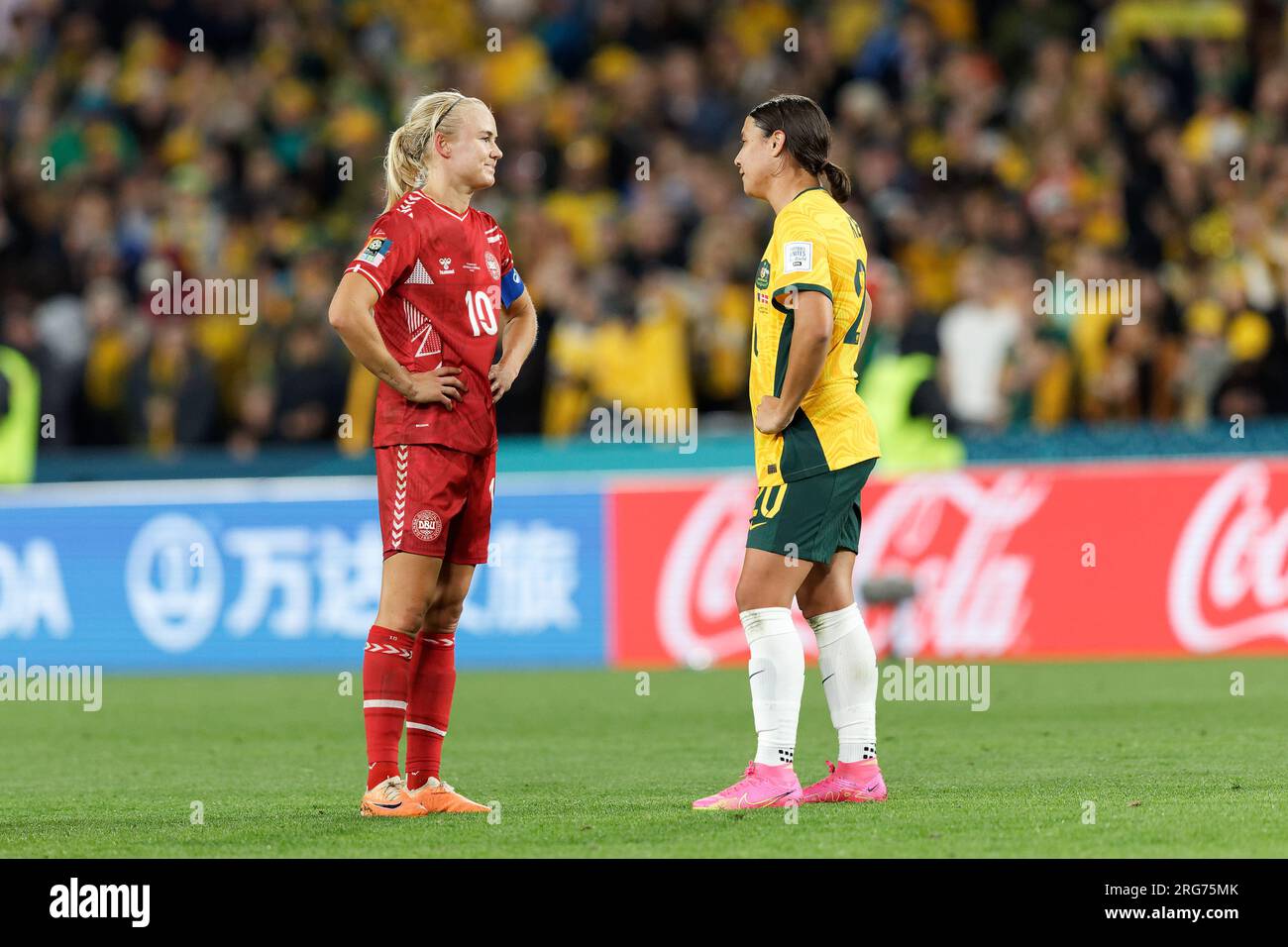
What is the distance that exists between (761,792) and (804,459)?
114 centimetres

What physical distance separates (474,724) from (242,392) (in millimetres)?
6829

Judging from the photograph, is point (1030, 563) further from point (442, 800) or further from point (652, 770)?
point (442, 800)

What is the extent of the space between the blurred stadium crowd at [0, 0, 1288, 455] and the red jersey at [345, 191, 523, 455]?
7738mm

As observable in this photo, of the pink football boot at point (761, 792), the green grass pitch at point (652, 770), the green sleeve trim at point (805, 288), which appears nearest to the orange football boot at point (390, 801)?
the green grass pitch at point (652, 770)

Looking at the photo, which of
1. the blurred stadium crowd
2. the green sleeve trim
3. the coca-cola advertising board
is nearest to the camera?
the green sleeve trim

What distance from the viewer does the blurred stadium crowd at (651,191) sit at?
15586 mm

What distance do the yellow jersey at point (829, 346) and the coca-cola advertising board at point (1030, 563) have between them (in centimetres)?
651

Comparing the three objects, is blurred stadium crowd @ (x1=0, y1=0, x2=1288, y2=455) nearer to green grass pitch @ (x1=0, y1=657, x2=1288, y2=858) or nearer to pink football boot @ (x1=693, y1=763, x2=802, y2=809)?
green grass pitch @ (x1=0, y1=657, x2=1288, y2=858)

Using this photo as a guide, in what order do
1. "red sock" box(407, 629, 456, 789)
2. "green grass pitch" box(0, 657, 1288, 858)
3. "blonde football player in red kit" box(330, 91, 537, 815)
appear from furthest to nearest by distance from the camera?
1. "red sock" box(407, 629, 456, 789)
2. "blonde football player in red kit" box(330, 91, 537, 815)
3. "green grass pitch" box(0, 657, 1288, 858)

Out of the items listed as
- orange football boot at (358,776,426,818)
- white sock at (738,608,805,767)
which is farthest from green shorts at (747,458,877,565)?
orange football boot at (358,776,426,818)

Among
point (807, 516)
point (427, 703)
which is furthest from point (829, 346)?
point (427, 703)

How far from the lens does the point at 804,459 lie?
7.20 meters

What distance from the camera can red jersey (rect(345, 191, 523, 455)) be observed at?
7.18 meters

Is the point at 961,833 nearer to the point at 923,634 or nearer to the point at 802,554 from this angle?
the point at 802,554
